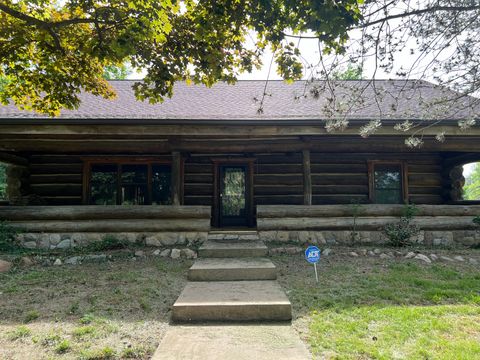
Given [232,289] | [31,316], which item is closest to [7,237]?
[31,316]

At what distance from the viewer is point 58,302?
12.5ft

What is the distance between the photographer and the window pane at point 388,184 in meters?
9.48

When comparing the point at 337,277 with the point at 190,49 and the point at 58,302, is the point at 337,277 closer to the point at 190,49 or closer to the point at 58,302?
the point at 58,302

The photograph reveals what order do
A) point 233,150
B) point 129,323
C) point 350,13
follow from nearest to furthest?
1. point 350,13
2. point 129,323
3. point 233,150

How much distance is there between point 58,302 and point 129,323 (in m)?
1.26

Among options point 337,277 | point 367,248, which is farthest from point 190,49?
point 367,248

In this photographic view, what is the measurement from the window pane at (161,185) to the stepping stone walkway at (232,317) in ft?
15.1

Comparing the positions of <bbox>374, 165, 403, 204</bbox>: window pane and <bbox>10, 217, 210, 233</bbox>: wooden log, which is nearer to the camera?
<bbox>10, 217, 210, 233</bbox>: wooden log

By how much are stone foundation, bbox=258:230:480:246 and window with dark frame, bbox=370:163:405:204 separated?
2395 millimetres

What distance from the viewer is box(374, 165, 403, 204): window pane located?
9.48 meters

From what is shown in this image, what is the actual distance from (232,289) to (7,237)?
5.48m

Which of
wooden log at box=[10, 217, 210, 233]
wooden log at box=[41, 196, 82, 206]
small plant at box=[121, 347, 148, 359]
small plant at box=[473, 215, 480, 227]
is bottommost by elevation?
small plant at box=[121, 347, 148, 359]

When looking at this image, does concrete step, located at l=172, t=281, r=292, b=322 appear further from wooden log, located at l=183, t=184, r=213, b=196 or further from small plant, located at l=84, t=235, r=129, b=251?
wooden log, located at l=183, t=184, r=213, b=196

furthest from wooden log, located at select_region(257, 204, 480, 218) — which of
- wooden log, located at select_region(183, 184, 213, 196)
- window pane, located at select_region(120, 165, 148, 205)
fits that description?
window pane, located at select_region(120, 165, 148, 205)
